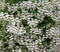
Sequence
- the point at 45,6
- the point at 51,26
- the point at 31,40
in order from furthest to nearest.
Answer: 1. the point at 45,6
2. the point at 51,26
3. the point at 31,40

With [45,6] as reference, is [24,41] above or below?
below

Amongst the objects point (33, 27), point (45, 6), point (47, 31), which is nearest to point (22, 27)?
point (33, 27)

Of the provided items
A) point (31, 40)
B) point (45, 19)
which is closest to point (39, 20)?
point (45, 19)

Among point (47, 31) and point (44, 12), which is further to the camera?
point (44, 12)

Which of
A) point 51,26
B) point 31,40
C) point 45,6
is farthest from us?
point 45,6

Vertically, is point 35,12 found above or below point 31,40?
above

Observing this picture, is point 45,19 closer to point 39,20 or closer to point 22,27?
point 39,20

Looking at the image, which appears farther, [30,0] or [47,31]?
[30,0]

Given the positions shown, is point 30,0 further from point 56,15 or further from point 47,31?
point 47,31
